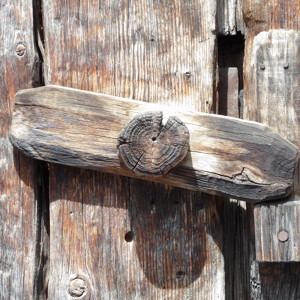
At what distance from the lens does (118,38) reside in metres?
1.66

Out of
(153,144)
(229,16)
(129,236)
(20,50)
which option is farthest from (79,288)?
(229,16)

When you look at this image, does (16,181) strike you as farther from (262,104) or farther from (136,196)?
(262,104)

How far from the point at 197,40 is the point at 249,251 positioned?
0.68 m

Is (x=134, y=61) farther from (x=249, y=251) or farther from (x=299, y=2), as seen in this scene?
(x=249, y=251)

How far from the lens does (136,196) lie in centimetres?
165

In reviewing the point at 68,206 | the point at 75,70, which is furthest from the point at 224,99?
the point at 68,206

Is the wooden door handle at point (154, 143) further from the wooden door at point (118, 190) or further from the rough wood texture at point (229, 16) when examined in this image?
the rough wood texture at point (229, 16)

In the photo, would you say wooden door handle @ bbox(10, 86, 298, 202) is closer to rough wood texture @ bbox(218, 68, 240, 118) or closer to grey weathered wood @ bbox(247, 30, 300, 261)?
grey weathered wood @ bbox(247, 30, 300, 261)

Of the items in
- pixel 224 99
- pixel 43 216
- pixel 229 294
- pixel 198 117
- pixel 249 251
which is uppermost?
pixel 224 99

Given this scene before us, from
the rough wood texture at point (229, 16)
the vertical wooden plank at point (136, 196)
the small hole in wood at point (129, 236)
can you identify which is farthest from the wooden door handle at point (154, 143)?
the rough wood texture at point (229, 16)

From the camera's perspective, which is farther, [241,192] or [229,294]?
[229,294]

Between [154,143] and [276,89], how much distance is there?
0.39 m

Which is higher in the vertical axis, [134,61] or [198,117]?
[134,61]

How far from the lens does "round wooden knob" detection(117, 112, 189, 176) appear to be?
1.47 metres
